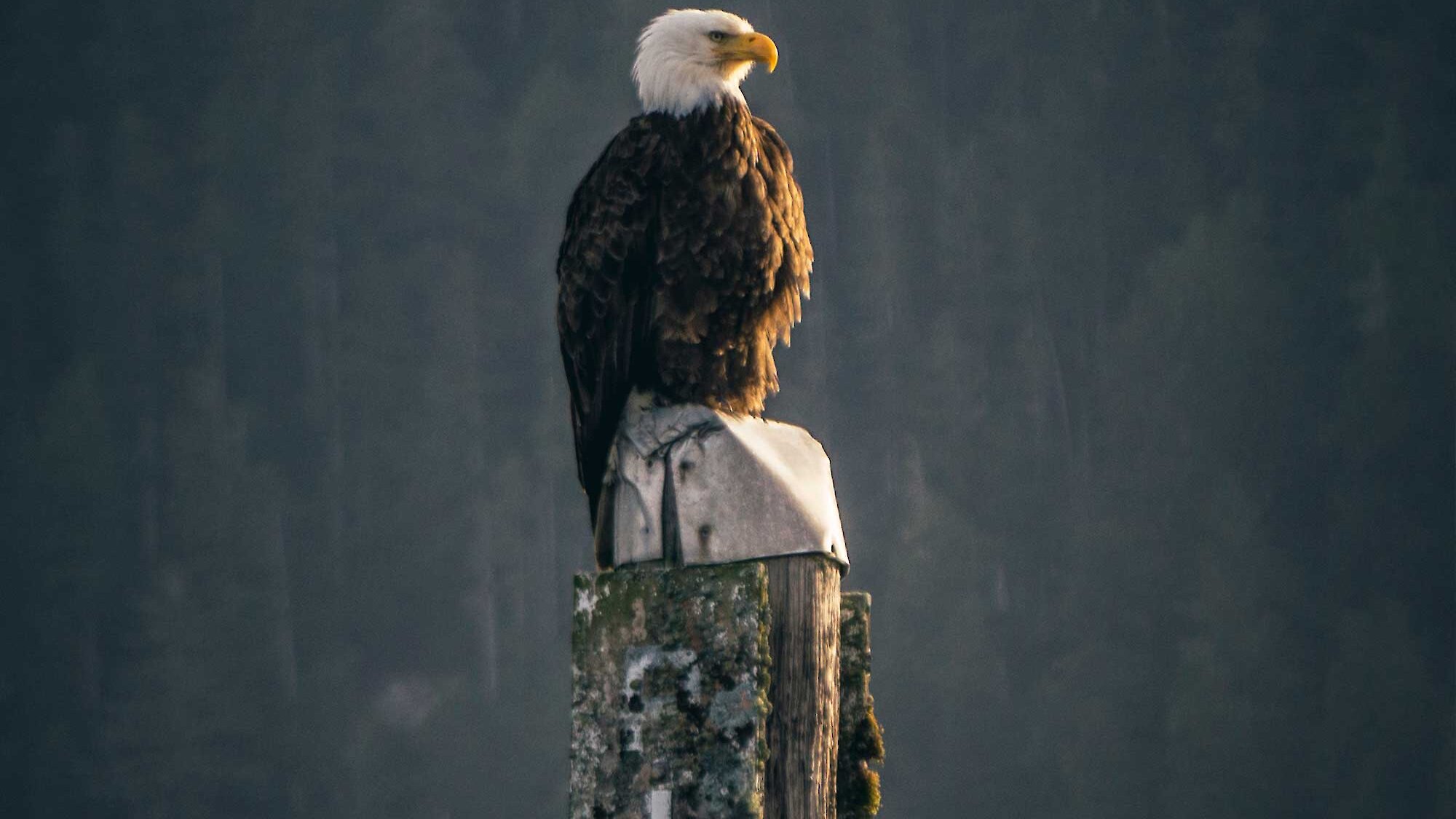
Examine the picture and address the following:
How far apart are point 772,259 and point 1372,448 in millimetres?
40964

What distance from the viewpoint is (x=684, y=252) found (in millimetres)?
5074

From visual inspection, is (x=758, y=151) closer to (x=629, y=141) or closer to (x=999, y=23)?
(x=629, y=141)

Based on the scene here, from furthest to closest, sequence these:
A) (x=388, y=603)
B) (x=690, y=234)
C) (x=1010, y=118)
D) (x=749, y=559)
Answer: (x=1010, y=118) → (x=388, y=603) → (x=690, y=234) → (x=749, y=559)

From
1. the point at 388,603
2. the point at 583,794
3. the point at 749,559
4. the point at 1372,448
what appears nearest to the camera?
the point at 583,794

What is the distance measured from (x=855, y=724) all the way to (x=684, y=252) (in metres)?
1.30

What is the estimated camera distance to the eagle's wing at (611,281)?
16.5ft

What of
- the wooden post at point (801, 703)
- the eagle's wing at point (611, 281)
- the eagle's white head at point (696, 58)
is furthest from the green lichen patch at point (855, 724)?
the eagle's white head at point (696, 58)

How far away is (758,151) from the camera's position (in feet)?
17.2

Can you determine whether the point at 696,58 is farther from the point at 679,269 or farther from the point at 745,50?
the point at 679,269

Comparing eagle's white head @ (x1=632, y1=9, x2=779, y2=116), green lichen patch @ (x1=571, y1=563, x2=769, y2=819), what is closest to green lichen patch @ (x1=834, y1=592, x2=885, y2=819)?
green lichen patch @ (x1=571, y1=563, x2=769, y2=819)

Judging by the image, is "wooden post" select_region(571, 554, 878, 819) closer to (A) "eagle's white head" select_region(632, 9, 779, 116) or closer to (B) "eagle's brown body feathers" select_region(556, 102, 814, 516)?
(B) "eagle's brown body feathers" select_region(556, 102, 814, 516)

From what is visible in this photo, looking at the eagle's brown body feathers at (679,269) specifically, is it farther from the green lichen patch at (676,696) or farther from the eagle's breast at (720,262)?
the green lichen patch at (676,696)

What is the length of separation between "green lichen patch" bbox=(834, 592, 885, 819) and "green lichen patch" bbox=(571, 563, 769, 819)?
2.05 ft

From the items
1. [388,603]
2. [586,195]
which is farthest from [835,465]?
[586,195]
